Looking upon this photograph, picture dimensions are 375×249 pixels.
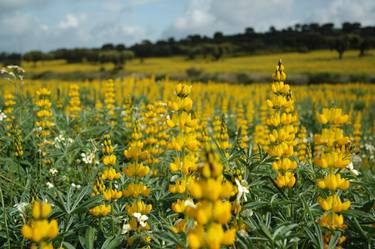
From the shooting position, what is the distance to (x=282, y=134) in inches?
99.7

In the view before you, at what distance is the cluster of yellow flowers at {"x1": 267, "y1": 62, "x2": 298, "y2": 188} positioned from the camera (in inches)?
97.4

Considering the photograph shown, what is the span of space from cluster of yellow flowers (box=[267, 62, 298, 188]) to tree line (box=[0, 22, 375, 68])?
40.3 m

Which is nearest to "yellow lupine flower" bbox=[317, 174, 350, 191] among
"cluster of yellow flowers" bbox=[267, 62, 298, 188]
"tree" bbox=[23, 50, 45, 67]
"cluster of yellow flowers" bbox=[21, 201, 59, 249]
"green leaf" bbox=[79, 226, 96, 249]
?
"cluster of yellow flowers" bbox=[267, 62, 298, 188]

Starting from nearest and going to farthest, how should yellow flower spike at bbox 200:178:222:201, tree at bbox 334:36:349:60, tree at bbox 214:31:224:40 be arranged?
yellow flower spike at bbox 200:178:222:201
tree at bbox 334:36:349:60
tree at bbox 214:31:224:40

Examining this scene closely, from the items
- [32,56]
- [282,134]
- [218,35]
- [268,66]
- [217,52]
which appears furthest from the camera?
[218,35]

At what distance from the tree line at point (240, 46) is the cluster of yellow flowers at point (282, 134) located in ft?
132

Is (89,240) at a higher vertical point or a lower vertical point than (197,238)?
lower

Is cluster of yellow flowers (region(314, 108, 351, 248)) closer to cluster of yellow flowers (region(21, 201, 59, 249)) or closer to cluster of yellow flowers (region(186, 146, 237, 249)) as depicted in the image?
cluster of yellow flowers (region(186, 146, 237, 249))

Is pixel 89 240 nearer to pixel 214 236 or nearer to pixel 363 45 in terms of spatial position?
pixel 214 236

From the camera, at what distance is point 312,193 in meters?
2.85

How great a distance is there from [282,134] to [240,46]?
170ft

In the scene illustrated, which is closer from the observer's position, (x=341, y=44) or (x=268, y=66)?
(x=268, y=66)

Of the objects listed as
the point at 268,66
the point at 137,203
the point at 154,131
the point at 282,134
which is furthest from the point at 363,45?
the point at 137,203

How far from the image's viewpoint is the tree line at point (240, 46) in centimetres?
4371
